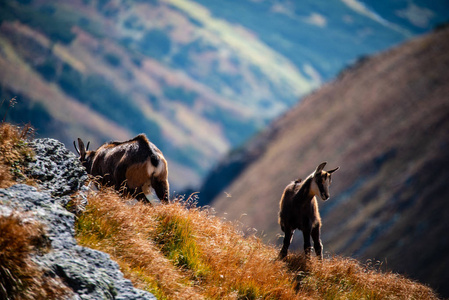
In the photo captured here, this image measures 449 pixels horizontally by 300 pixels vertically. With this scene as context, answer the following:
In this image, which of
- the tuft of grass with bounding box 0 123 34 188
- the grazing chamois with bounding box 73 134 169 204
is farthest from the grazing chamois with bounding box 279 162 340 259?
the tuft of grass with bounding box 0 123 34 188

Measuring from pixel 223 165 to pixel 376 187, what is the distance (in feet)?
259

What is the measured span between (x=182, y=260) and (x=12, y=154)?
334 centimetres

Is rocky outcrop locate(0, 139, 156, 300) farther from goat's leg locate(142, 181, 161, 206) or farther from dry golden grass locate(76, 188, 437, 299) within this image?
goat's leg locate(142, 181, 161, 206)

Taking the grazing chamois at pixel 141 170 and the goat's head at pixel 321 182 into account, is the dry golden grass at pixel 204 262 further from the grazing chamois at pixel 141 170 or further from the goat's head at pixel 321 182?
the goat's head at pixel 321 182

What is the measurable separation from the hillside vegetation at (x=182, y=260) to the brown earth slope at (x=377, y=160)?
70806 mm

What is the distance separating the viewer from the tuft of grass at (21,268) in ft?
20.4

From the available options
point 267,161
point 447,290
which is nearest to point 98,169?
point 447,290

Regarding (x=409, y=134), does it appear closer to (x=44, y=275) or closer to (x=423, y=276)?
(x=423, y=276)

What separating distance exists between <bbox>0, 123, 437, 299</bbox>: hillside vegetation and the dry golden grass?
0.05 ft

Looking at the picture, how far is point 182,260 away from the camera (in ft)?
29.0

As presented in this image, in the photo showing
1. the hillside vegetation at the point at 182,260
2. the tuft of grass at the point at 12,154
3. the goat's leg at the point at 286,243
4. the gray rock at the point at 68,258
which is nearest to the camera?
the hillside vegetation at the point at 182,260

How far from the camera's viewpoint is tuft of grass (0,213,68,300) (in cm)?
623

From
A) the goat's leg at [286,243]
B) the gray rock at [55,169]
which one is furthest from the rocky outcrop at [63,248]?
the goat's leg at [286,243]

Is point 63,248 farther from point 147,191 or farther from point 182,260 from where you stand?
point 147,191
